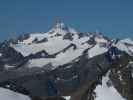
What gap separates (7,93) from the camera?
74750 mm

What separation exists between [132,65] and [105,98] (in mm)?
15037

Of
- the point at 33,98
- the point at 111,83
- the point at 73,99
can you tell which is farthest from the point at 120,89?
the point at 33,98

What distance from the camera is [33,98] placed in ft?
262

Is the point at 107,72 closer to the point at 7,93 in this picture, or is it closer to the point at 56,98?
the point at 56,98

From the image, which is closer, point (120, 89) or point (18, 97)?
point (18, 97)

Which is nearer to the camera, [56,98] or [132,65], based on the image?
[56,98]

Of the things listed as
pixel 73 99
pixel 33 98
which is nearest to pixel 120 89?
pixel 73 99

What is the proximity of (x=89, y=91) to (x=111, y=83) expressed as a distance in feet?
15.5

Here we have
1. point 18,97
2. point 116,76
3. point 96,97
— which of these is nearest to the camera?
point 18,97

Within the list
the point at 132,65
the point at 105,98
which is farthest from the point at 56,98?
the point at 132,65

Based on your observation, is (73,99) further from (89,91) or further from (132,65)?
(132,65)

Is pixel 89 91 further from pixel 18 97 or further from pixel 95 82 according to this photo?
pixel 18 97

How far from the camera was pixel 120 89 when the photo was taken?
8200cm

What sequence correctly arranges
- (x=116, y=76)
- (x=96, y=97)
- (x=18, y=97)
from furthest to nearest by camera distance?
1. (x=116, y=76)
2. (x=96, y=97)
3. (x=18, y=97)
